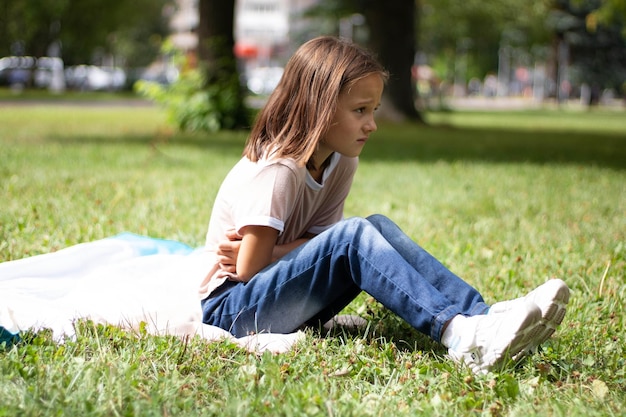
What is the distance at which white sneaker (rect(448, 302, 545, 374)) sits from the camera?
2725mm

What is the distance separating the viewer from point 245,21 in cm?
9162

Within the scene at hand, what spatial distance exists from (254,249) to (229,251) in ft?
0.58

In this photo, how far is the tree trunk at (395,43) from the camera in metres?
19.1

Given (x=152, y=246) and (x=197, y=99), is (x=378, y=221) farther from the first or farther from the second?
(x=197, y=99)

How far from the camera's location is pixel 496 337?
2775mm

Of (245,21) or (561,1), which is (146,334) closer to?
(561,1)

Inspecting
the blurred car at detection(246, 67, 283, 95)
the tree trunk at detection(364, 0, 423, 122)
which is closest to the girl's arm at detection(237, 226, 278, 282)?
the tree trunk at detection(364, 0, 423, 122)

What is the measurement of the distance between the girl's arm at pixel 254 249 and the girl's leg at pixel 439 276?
16.9 inches

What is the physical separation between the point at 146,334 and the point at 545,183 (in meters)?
6.14

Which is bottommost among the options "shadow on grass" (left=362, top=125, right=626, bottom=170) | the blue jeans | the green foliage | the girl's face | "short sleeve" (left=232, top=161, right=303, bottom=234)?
"shadow on grass" (left=362, top=125, right=626, bottom=170)

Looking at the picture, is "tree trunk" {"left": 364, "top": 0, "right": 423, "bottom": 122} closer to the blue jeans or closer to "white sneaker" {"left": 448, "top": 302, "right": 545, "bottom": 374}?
the blue jeans

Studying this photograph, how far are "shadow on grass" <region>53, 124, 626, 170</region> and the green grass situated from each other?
0.49 feet

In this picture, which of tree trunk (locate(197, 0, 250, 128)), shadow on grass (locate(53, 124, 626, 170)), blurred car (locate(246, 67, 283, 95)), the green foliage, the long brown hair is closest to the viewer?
the long brown hair

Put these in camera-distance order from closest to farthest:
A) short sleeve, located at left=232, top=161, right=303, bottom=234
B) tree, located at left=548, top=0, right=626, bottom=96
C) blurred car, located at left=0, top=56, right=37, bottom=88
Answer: short sleeve, located at left=232, top=161, right=303, bottom=234
blurred car, located at left=0, top=56, right=37, bottom=88
tree, located at left=548, top=0, right=626, bottom=96
